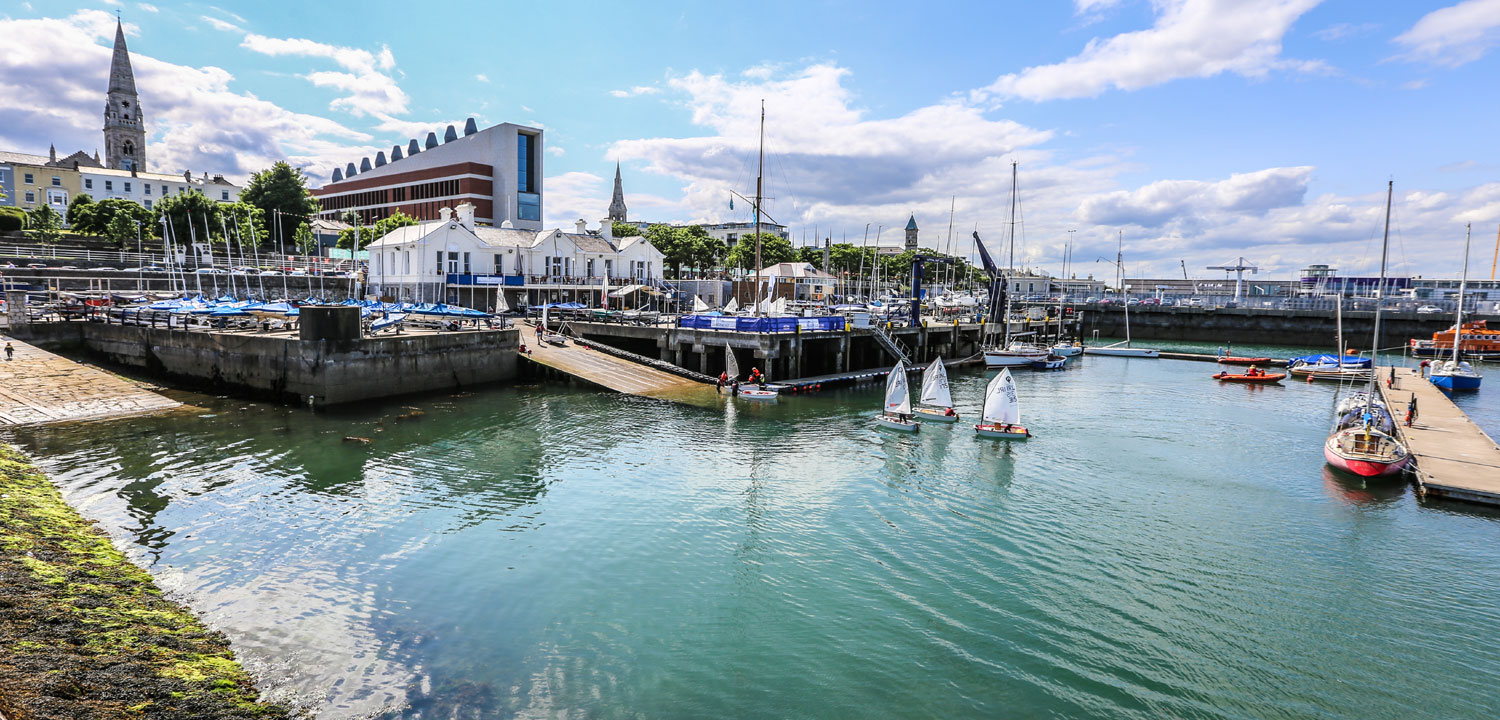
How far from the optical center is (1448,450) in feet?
88.4

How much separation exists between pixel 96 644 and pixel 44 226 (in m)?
98.2

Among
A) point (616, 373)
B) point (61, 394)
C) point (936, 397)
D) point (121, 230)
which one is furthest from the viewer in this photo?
point (121, 230)

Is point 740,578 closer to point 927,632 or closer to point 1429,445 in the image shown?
point 927,632

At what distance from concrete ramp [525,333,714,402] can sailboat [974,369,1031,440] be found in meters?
15.4

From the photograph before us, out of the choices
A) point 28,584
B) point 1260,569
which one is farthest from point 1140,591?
point 28,584

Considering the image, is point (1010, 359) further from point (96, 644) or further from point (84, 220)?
point (84, 220)

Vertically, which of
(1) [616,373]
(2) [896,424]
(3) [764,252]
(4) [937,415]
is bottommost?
(2) [896,424]

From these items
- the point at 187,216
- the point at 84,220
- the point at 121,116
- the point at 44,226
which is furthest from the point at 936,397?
the point at 121,116

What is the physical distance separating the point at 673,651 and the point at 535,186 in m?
102

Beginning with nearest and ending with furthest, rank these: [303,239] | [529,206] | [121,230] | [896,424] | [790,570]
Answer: [790,570]
[896,424]
[121,230]
[303,239]
[529,206]

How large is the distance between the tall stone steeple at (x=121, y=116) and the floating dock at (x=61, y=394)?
134512mm

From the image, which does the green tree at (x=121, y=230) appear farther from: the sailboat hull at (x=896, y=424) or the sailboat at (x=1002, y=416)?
the sailboat at (x=1002, y=416)

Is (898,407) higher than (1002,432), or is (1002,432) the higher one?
(898,407)

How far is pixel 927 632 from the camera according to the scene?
13602mm
